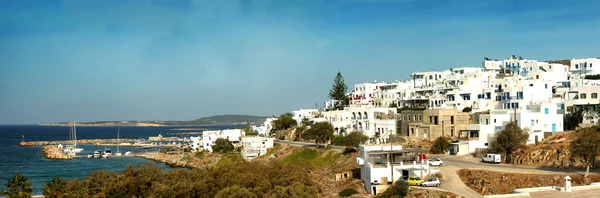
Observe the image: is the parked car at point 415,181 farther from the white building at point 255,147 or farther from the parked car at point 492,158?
the white building at point 255,147

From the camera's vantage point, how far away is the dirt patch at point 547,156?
123 feet

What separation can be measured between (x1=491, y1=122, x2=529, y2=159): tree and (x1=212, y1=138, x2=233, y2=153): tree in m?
48.2

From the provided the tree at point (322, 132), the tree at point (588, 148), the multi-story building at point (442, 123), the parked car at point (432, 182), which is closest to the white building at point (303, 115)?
the tree at point (322, 132)

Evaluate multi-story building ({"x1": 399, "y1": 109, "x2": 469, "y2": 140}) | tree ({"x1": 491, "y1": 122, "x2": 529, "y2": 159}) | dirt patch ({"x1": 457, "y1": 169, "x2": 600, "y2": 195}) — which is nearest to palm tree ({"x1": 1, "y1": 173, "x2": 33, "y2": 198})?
dirt patch ({"x1": 457, "y1": 169, "x2": 600, "y2": 195})

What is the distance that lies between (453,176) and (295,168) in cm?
1123

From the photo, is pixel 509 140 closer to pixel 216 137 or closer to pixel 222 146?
pixel 222 146

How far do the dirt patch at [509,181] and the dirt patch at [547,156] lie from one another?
4.92 meters

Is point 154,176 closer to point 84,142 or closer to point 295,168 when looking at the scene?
point 295,168

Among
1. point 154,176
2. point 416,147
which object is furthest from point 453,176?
point 154,176

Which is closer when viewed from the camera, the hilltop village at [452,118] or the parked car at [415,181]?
the parked car at [415,181]

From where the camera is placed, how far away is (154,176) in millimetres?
34000

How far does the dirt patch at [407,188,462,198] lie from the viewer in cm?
3084

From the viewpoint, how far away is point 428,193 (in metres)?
31.8

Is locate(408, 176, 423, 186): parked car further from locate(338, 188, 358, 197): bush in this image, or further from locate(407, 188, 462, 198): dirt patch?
locate(338, 188, 358, 197): bush
